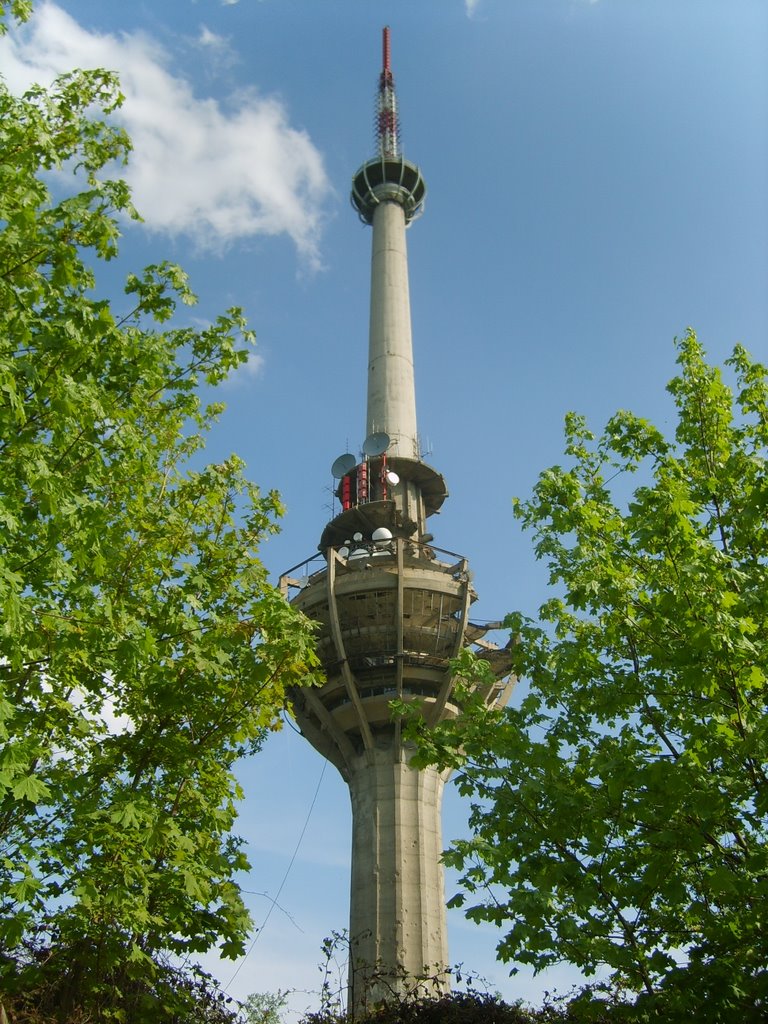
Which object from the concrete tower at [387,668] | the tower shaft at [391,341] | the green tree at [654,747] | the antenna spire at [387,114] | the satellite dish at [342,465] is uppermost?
the antenna spire at [387,114]

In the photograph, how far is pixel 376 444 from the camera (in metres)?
40.1

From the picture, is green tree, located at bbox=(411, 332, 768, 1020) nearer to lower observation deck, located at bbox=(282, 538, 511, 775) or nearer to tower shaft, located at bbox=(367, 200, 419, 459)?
lower observation deck, located at bbox=(282, 538, 511, 775)

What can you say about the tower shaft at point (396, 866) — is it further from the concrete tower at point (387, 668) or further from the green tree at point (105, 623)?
the green tree at point (105, 623)

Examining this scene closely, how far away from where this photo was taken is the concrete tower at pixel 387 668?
31.3 meters

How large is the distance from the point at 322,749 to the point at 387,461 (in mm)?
12495

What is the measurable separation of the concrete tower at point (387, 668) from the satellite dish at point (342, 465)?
0.08 m

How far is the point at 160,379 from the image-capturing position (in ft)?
36.0

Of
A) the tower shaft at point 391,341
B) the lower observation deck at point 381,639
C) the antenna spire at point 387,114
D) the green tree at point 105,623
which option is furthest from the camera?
the antenna spire at point 387,114

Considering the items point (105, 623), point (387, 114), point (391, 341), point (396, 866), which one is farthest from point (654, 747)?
point (387, 114)

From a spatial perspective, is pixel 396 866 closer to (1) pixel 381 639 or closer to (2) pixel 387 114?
(1) pixel 381 639

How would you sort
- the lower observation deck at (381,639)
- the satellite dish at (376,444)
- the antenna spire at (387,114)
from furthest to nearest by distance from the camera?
the antenna spire at (387,114)
the satellite dish at (376,444)
the lower observation deck at (381,639)

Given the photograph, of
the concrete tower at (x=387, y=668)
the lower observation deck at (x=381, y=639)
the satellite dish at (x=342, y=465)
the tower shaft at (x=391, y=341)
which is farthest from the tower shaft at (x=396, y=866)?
the tower shaft at (x=391, y=341)

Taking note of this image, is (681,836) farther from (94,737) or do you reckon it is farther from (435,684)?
(435,684)

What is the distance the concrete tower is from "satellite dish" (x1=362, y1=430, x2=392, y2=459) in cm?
5
